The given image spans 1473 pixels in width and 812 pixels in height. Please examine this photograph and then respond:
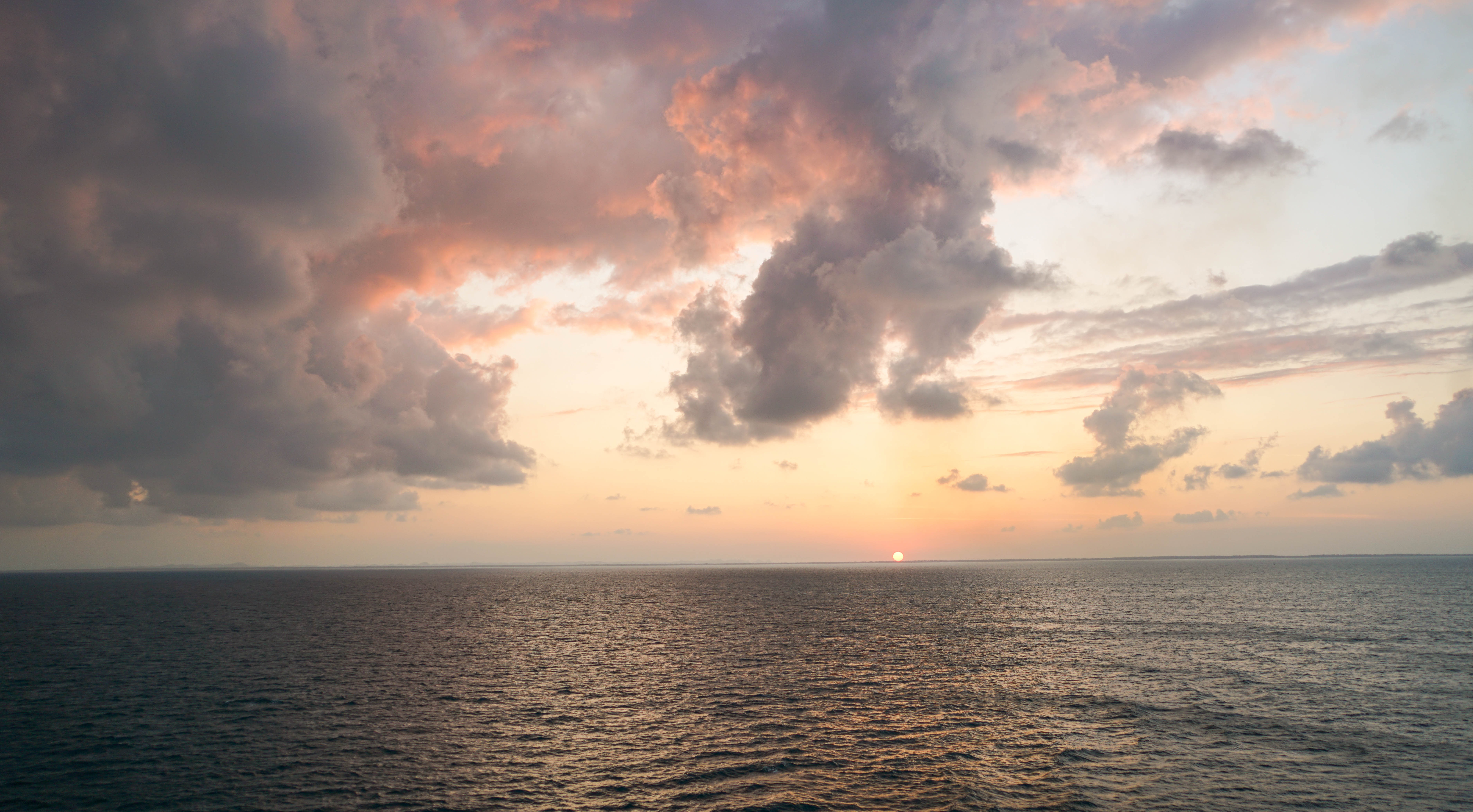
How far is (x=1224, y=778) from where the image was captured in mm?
37688

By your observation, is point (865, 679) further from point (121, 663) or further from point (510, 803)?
point (121, 663)

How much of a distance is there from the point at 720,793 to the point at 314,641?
77.2 metres

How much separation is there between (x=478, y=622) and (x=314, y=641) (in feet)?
98.7

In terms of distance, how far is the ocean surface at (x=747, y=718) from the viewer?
36375 mm

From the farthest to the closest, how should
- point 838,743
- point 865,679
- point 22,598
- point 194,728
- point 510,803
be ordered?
point 22,598
point 865,679
point 194,728
point 838,743
point 510,803

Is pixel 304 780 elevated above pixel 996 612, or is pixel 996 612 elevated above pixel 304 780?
pixel 304 780

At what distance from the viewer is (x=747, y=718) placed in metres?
50.5

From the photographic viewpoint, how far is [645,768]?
132ft

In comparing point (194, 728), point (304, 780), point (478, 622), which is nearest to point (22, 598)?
point (478, 622)

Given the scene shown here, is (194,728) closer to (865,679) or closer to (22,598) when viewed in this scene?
(865,679)

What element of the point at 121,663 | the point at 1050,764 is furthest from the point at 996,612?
the point at 121,663

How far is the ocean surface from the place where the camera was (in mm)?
36375

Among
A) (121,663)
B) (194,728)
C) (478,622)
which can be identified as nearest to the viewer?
(194,728)

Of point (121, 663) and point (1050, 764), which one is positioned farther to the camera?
point (121, 663)
